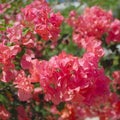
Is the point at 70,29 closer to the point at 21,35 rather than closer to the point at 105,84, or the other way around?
the point at 105,84

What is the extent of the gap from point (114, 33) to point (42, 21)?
1.44 m

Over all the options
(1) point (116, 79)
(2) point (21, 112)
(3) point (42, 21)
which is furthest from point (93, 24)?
(3) point (42, 21)

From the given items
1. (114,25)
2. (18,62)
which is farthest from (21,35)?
(114,25)

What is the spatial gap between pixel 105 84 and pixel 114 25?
119cm

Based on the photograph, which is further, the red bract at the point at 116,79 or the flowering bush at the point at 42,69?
the red bract at the point at 116,79

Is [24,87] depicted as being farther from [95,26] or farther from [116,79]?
[116,79]

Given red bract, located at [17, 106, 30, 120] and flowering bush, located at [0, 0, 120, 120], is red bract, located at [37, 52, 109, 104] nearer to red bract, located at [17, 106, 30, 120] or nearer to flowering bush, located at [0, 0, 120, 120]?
flowering bush, located at [0, 0, 120, 120]

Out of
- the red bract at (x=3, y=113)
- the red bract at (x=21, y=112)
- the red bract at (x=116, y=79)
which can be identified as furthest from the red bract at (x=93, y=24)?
the red bract at (x=3, y=113)

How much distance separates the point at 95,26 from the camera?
3.09 metres

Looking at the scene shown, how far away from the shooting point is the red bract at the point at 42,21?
1867 millimetres

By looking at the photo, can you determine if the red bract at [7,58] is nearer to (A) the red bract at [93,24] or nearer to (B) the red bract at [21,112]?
(B) the red bract at [21,112]

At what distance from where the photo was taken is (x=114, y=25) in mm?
3260

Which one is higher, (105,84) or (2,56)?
(2,56)

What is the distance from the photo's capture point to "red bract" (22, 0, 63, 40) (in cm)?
187
